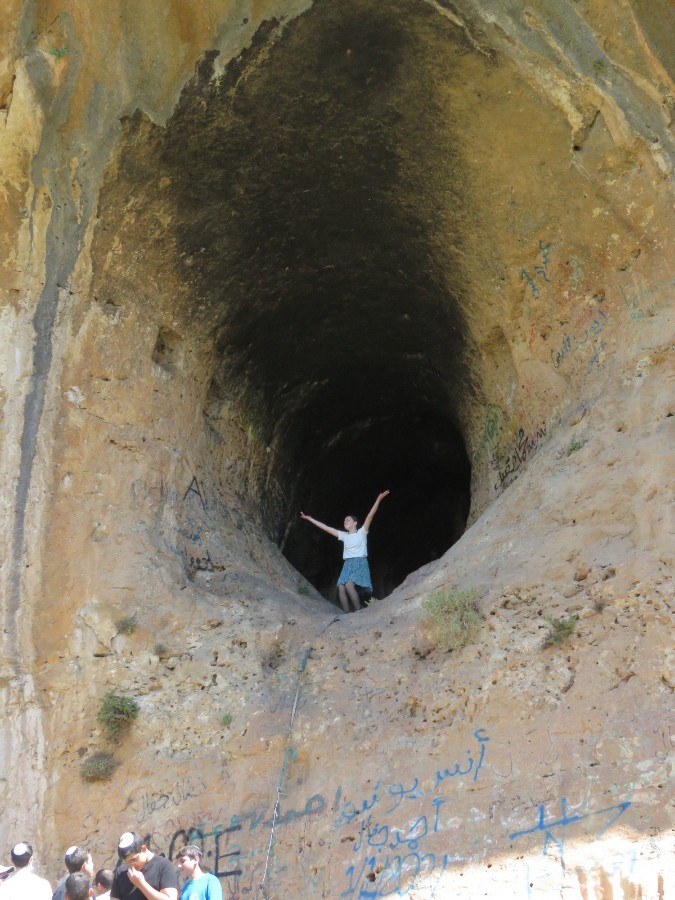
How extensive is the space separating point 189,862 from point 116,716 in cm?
122

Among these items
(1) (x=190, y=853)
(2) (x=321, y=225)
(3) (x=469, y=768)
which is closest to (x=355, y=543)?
(2) (x=321, y=225)

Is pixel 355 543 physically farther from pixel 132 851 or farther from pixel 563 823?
pixel 132 851

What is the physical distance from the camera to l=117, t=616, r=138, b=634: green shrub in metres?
5.41

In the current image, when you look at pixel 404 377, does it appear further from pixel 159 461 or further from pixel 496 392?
pixel 159 461

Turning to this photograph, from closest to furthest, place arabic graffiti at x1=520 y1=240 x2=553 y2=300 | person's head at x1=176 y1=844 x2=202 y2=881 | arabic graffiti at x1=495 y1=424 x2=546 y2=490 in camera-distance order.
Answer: person's head at x1=176 y1=844 x2=202 y2=881, arabic graffiti at x1=520 y1=240 x2=553 y2=300, arabic graffiti at x1=495 y1=424 x2=546 y2=490

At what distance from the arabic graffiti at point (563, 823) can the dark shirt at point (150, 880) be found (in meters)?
1.46

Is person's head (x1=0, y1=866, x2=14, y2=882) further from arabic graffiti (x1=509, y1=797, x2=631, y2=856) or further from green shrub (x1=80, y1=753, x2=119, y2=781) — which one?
arabic graffiti (x1=509, y1=797, x2=631, y2=856)

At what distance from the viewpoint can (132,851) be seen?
155 inches

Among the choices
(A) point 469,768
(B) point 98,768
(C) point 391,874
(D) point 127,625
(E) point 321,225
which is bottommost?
(C) point 391,874

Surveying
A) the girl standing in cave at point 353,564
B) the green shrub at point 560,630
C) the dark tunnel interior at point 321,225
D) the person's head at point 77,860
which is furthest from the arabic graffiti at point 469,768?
the dark tunnel interior at point 321,225

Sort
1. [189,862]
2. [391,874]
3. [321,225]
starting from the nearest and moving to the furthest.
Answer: [189,862], [391,874], [321,225]

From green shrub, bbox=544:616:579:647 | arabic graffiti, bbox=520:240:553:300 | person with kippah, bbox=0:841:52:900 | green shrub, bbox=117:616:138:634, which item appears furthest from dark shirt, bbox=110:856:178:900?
arabic graffiti, bbox=520:240:553:300

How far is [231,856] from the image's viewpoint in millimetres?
4578

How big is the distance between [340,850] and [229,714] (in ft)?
3.40
